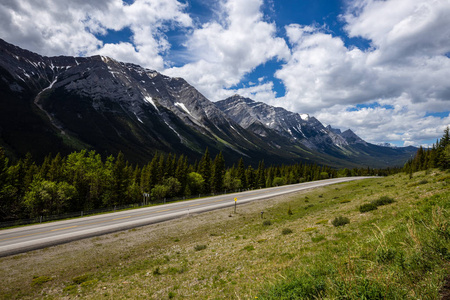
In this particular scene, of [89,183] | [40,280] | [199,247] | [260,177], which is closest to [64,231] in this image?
[40,280]

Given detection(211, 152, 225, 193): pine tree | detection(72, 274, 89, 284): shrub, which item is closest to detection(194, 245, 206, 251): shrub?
detection(72, 274, 89, 284): shrub

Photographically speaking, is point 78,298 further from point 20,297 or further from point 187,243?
point 187,243

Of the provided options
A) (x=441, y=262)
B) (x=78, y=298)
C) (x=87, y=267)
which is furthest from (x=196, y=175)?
(x=441, y=262)

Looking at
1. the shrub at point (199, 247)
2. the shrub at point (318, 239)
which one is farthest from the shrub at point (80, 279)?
the shrub at point (318, 239)

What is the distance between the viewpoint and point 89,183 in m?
54.9

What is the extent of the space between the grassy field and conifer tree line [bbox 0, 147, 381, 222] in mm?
31247

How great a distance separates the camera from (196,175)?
6850 centimetres

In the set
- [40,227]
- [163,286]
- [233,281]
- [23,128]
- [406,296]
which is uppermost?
[23,128]

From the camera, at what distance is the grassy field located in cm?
411

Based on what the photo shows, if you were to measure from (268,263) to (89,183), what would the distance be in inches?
2352

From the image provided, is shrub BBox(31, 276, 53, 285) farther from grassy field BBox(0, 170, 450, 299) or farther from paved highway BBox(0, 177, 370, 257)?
paved highway BBox(0, 177, 370, 257)

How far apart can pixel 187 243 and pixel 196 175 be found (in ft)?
157

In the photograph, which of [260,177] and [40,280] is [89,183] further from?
[260,177]

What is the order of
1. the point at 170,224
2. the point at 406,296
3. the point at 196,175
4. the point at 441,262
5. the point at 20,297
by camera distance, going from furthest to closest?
the point at 196,175 < the point at 170,224 < the point at 20,297 < the point at 441,262 < the point at 406,296
